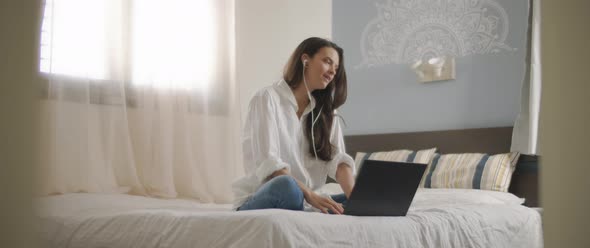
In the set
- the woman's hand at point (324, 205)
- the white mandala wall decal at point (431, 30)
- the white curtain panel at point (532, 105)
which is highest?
the white mandala wall decal at point (431, 30)

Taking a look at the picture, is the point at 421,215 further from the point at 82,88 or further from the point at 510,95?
the point at 82,88

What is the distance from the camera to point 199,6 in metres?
4.26

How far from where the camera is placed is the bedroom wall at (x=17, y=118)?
1.80ft

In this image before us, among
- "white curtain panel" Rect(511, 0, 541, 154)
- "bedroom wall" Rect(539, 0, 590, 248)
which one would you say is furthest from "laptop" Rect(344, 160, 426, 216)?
"white curtain panel" Rect(511, 0, 541, 154)

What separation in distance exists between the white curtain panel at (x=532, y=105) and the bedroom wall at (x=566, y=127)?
305 cm

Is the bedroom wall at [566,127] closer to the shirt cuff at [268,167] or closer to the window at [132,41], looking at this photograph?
the shirt cuff at [268,167]

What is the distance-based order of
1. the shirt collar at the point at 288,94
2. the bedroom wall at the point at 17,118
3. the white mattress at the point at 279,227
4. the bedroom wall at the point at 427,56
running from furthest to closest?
the bedroom wall at the point at 427,56
the shirt collar at the point at 288,94
the white mattress at the point at 279,227
the bedroom wall at the point at 17,118

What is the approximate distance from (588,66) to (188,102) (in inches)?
146

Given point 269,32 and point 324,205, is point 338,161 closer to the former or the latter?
point 324,205

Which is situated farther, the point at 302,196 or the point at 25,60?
the point at 302,196

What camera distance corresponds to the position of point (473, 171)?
365cm

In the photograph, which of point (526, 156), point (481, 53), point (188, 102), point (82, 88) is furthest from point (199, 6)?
point (526, 156)

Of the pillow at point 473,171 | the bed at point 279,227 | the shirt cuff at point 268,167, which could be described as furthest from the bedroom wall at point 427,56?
the shirt cuff at point 268,167

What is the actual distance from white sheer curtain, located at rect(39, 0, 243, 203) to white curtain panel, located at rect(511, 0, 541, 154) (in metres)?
1.84
